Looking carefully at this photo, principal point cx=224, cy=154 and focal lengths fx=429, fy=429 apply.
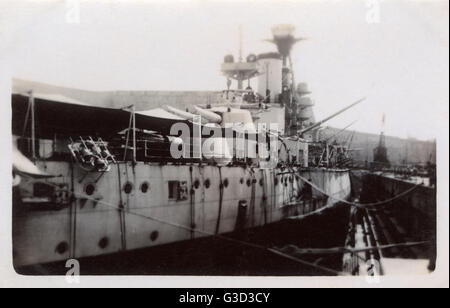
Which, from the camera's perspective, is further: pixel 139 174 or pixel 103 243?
pixel 139 174

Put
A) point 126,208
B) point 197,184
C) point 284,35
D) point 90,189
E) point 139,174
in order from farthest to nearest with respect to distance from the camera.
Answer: point 284,35 → point 197,184 → point 139,174 → point 126,208 → point 90,189

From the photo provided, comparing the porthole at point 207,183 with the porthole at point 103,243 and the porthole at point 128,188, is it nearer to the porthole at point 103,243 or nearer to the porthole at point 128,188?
the porthole at point 128,188

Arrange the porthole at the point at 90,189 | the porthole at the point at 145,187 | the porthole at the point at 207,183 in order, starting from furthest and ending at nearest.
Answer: the porthole at the point at 207,183
the porthole at the point at 145,187
the porthole at the point at 90,189

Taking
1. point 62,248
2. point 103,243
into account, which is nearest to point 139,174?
point 103,243

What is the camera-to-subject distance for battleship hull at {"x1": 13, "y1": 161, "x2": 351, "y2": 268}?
5.69 meters

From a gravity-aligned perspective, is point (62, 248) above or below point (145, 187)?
below

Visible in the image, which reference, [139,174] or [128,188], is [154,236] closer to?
[128,188]

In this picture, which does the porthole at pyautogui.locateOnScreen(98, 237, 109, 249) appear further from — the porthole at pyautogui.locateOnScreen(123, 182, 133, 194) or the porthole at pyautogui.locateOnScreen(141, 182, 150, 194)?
the porthole at pyautogui.locateOnScreen(141, 182, 150, 194)

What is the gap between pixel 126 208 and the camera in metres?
6.29

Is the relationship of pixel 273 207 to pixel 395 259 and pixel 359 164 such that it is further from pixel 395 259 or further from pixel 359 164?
pixel 359 164

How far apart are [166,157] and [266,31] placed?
2.63 metres

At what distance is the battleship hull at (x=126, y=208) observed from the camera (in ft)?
18.7

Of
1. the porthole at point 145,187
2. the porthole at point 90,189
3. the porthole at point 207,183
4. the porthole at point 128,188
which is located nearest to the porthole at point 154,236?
the porthole at point 145,187
